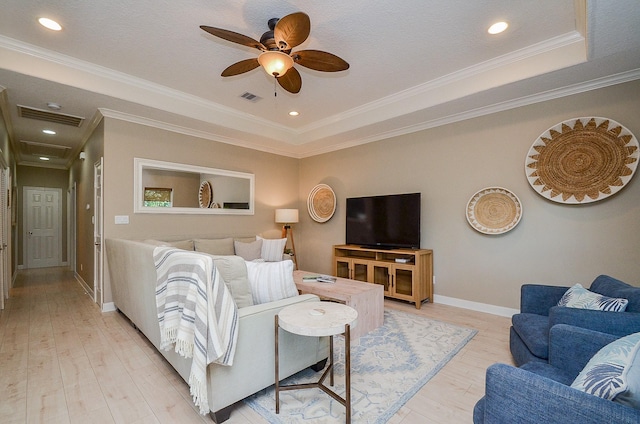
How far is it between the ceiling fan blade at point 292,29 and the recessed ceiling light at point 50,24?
6.44 feet

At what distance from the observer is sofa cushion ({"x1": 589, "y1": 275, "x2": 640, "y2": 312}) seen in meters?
1.72

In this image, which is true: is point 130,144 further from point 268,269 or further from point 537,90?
point 537,90

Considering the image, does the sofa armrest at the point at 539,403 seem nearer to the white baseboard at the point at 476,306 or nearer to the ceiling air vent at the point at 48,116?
the white baseboard at the point at 476,306

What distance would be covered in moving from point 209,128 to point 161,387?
138 inches

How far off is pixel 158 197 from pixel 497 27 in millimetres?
4410

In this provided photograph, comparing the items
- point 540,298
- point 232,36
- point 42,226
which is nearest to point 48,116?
point 232,36

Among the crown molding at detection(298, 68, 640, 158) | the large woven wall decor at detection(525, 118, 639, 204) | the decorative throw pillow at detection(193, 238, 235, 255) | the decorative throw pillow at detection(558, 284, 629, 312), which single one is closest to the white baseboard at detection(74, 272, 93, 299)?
the decorative throw pillow at detection(193, 238, 235, 255)

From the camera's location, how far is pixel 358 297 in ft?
9.63

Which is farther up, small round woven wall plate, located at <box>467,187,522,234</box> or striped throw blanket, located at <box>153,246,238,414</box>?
small round woven wall plate, located at <box>467,187,522,234</box>

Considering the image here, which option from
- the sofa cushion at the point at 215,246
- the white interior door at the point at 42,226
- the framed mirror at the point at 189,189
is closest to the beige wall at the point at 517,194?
the framed mirror at the point at 189,189

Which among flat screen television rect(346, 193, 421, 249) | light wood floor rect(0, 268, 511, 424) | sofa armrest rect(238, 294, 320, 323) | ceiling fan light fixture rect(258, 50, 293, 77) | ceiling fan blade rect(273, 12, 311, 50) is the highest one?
ceiling fan blade rect(273, 12, 311, 50)

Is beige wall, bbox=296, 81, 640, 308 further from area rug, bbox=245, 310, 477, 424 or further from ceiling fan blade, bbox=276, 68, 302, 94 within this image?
ceiling fan blade, bbox=276, 68, 302, 94

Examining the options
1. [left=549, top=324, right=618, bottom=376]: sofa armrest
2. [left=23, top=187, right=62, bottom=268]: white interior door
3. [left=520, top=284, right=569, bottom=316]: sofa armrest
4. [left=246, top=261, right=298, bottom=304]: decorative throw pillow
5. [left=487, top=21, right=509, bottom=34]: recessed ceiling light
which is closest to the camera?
[left=549, top=324, right=618, bottom=376]: sofa armrest

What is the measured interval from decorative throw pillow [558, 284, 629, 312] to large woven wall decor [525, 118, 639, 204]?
146cm
